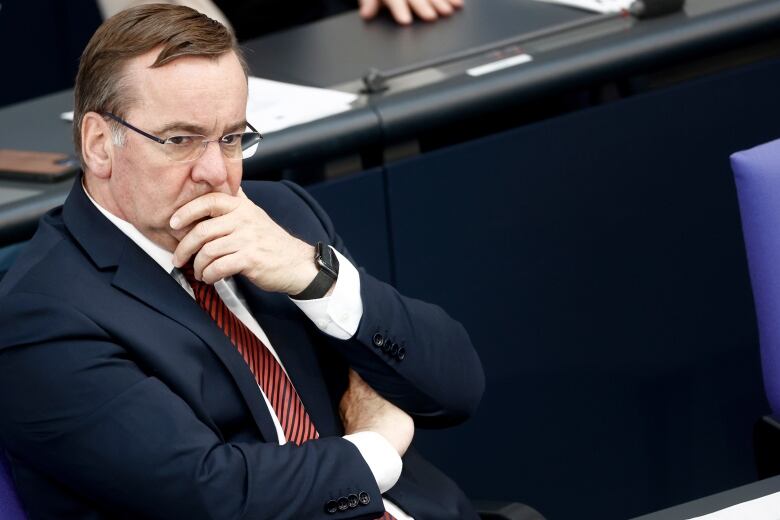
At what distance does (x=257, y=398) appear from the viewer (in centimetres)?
184

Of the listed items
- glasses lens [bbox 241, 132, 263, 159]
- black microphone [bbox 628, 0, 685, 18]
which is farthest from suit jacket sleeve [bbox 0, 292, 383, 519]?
black microphone [bbox 628, 0, 685, 18]

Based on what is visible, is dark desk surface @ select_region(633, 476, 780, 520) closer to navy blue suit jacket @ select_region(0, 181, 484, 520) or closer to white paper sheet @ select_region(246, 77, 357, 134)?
navy blue suit jacket @ select_region(0, 181, 484, 520)

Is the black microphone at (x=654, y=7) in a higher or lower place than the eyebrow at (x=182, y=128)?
lower

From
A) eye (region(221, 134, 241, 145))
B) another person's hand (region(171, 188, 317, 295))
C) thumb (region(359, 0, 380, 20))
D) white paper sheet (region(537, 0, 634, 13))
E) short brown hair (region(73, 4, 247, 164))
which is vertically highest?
short brown hair (region(73, 4, 247, 164))

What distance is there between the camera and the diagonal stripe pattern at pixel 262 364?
73.9 inches

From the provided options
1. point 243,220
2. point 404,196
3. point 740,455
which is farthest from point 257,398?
point 740,455

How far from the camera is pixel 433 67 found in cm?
283

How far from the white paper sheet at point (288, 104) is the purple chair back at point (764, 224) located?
0.83m

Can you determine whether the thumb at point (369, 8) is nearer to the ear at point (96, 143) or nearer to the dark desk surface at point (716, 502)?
the ear at point (96, 143)

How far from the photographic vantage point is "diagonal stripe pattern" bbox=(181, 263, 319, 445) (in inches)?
73.9

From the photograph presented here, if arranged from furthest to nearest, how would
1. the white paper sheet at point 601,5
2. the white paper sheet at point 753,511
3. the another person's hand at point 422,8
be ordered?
the another person's hand at point 422,8 < the white paper sheet at point 601,5 < the white paper sheet at point 753,511

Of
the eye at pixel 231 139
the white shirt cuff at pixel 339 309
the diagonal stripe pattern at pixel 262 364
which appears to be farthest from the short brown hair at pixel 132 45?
the white shirt cuff at pixel 339 309

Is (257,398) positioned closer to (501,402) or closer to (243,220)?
(243,220)

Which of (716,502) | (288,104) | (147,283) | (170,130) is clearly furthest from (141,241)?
(288,104)
